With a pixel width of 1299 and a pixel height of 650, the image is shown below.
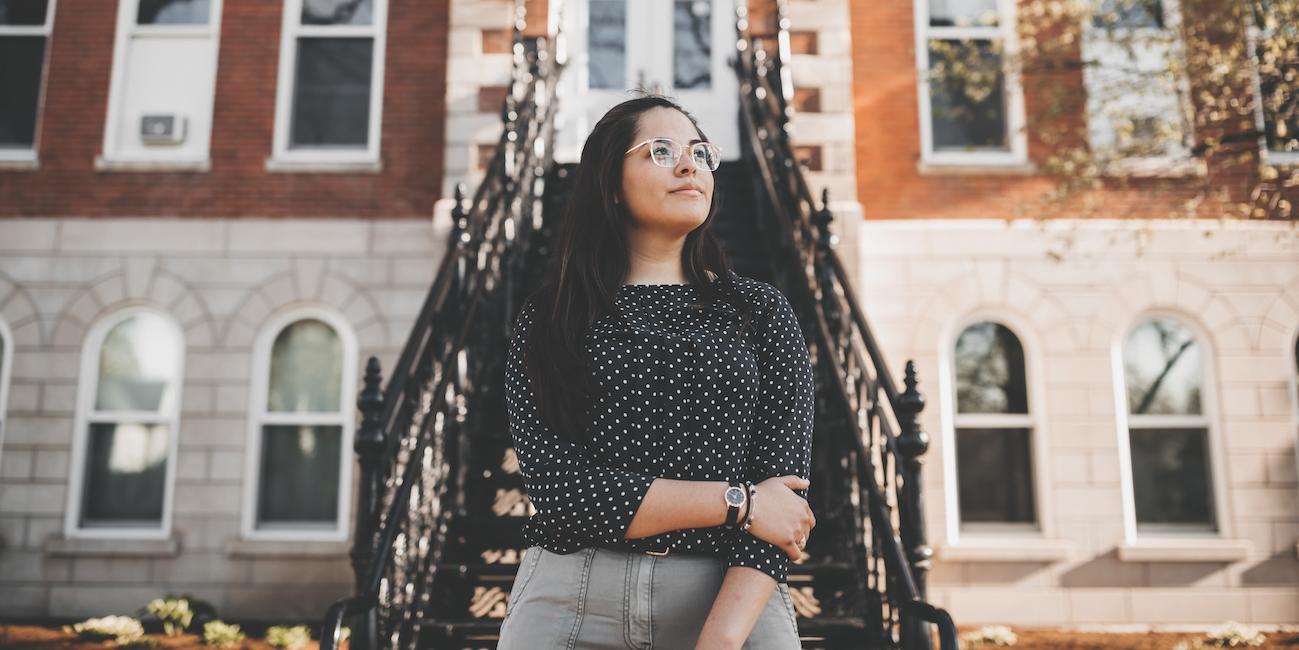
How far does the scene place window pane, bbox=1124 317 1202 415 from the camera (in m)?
7.75

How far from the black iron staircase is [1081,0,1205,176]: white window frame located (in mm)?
2833

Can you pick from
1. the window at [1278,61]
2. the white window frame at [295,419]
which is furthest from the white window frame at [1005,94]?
the white window frame at [295,419]

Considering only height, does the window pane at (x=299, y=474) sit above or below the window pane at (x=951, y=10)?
below

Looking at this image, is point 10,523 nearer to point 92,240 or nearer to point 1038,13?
point 92,240

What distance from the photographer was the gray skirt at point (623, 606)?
5.39 ft

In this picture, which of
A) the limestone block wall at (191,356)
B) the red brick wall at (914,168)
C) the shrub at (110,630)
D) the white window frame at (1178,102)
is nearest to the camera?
the shrub at (110,630)

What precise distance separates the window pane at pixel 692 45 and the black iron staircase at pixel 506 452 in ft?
6.28

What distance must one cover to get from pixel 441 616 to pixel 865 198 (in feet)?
18.2

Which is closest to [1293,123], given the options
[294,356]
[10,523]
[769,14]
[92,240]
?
[769,14]

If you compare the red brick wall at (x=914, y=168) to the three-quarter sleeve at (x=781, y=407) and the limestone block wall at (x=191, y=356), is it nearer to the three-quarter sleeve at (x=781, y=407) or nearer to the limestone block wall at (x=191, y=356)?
the limestone block wall at (x=191, y=356)

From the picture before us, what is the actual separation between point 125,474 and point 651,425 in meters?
7.69

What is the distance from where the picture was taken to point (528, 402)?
1.80 meters

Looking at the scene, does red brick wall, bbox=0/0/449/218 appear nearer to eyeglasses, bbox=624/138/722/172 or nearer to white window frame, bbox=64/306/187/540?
white window frame, bbox=64/306/187/540

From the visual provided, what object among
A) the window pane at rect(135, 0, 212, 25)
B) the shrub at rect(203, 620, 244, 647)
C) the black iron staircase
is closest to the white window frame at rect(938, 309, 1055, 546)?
the black iron staircase
